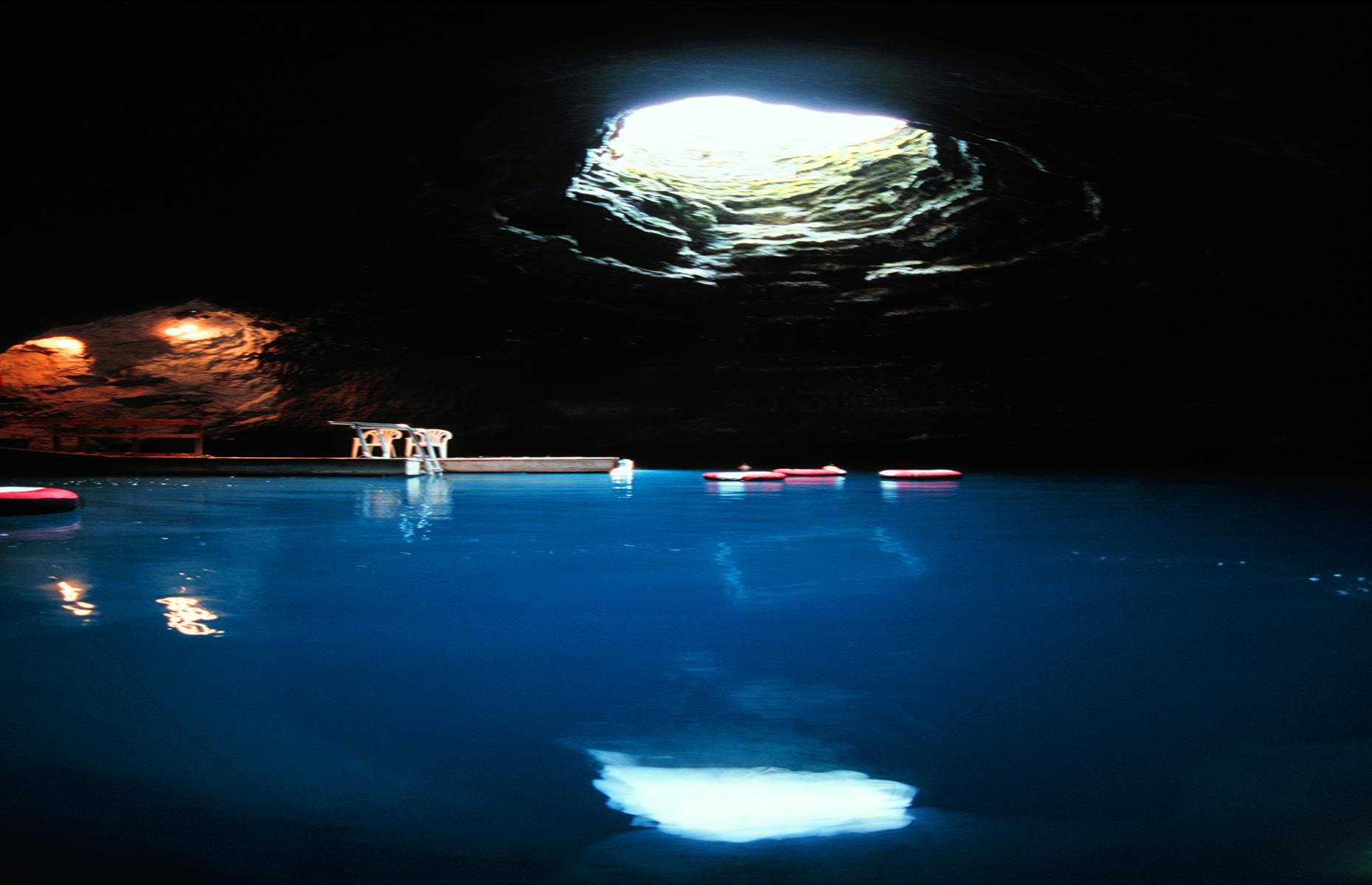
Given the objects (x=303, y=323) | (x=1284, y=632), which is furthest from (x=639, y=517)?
(x=303, y=323)

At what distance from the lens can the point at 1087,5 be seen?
208 inches

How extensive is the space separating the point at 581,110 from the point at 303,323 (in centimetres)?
942

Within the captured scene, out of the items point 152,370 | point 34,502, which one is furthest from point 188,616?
point 152,370

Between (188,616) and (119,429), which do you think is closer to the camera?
(188,616)

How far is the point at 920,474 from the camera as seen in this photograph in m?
14.0

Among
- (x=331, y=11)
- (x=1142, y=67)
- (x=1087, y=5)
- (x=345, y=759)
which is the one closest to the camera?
(x=345, y=759)

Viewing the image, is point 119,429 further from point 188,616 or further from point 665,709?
point 665,709

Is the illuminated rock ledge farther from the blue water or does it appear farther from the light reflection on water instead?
the light reflection on water

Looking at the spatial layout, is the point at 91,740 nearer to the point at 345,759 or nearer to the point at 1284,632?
the point at 345,759

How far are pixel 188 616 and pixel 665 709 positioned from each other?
2.04m

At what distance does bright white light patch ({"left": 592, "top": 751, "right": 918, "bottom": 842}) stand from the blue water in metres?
0.04

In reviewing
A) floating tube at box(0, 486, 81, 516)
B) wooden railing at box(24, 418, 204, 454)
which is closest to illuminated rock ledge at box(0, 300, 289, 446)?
wooden railing at box(24, 418, 204, 454)

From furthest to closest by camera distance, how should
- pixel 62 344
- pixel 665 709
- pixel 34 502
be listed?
pixel 62 344 → pixel 34 502 → pixel 665 709

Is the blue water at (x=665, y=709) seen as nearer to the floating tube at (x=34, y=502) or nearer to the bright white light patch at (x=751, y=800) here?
the bright white light patch at (x=751, y=800)
